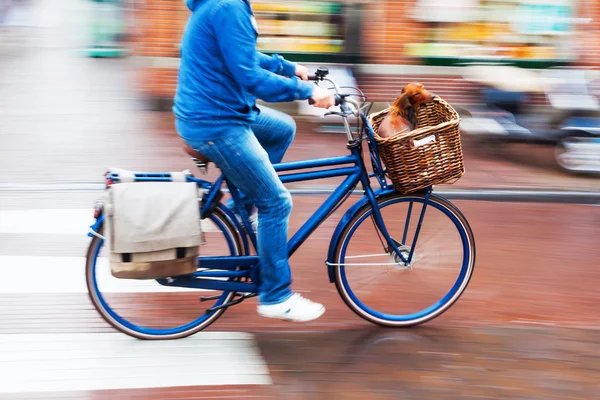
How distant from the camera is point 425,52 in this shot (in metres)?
10.1

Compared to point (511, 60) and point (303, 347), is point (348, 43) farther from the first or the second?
point (303, 347)

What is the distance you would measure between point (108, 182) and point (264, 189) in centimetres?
77

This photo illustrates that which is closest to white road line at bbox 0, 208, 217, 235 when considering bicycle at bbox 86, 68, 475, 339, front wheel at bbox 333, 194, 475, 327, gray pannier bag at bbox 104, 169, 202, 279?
bicycle at bbox 86, 68, 475, 339

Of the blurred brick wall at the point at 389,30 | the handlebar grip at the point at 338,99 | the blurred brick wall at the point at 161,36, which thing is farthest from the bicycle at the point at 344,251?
the blurred brick wall at the point at 389,30

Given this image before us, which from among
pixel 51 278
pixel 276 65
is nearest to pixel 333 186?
pixel 276 65

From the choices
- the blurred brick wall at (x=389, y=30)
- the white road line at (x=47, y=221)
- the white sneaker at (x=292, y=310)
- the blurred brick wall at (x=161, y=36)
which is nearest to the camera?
the white sneaker at (x=292, y=310)

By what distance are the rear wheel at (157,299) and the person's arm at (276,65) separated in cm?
80

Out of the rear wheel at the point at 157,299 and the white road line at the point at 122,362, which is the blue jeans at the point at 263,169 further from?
the white road line at the point at 122,362

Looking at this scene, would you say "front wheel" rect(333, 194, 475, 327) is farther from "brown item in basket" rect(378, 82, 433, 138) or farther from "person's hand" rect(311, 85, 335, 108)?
"person's hand" rect(311, 85, 335, 108)

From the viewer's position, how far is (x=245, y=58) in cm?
365

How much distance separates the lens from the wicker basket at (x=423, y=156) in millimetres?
3975

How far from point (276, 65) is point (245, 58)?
576 millimetres

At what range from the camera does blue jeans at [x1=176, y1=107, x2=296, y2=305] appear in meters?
3.88

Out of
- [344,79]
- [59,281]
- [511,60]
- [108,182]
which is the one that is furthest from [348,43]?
[108,182]
